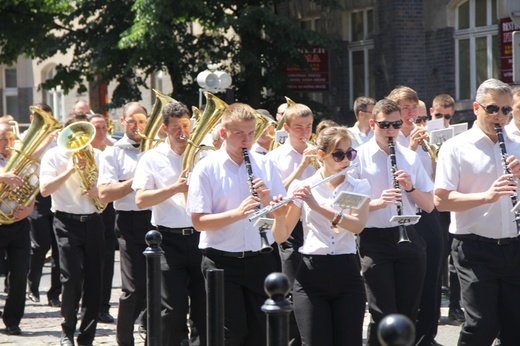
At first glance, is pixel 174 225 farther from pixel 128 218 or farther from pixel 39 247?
pixel 39 247

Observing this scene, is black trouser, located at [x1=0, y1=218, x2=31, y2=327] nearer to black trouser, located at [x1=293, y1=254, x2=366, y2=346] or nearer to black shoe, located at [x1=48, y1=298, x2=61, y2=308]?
black shoe, located at [x1=48, y1=298, x2=61, y2=308]

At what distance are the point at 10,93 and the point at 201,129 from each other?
33635mm

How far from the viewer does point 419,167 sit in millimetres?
7730

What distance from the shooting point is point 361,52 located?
22.7 m

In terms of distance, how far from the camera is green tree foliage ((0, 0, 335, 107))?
20781 mm

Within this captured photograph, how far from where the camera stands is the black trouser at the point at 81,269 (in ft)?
31.0

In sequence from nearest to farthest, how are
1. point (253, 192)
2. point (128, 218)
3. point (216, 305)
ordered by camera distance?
1. point (216, 305)
2. point (253, 192)
3. point (128, 218)

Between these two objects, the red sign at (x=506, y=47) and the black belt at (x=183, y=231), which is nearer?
the black belt at (x=183, y=231)

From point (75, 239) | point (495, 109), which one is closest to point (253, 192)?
point (495, 109)

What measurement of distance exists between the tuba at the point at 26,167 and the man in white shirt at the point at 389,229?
435 centimetres

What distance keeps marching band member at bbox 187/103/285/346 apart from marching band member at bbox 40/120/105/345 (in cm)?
276

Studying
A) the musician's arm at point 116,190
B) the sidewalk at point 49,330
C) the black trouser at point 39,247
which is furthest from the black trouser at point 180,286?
the black trouser at point 39,247

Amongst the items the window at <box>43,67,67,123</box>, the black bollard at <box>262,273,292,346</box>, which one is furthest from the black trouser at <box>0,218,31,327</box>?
the window at <box>43,67,67,123</box>

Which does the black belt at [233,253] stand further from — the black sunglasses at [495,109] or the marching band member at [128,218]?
the marching band member at [128,218]
